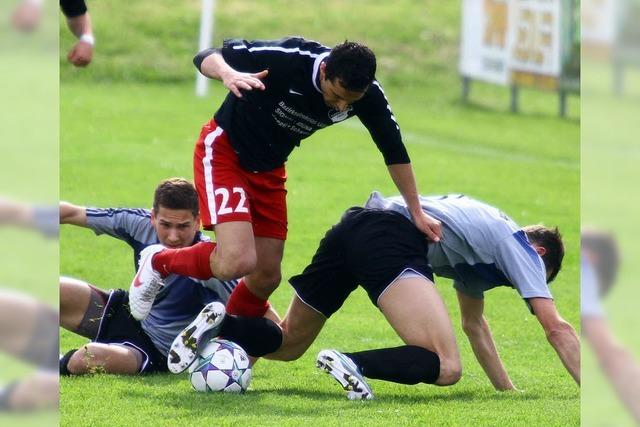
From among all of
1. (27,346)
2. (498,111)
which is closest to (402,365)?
(27,346)

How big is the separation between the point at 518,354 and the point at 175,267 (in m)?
2.69

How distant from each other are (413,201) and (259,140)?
96 cm

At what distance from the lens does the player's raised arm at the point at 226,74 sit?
5.89 meters

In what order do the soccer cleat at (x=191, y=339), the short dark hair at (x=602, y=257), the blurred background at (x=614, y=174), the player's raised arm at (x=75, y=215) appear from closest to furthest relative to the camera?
the blurred background at (x=614, y=174) < the short dark hair at (x=602, y=257) < the soccer cleat at (x=191, y=339) < the player's raised arm at (x=75, y=215)

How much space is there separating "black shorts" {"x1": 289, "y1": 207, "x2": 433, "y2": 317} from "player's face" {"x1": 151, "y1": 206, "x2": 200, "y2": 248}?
0.77m

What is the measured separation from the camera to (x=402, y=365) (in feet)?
18.8

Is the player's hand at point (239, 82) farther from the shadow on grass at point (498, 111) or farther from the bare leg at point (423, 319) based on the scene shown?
the shadow on grass at point (498, 111)

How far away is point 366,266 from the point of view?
609 centimetres

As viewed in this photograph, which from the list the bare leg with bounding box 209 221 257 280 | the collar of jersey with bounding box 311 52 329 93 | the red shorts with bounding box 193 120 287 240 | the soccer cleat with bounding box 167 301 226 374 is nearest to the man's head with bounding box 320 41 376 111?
the collar of jersey with bounding box 311 52 329 93

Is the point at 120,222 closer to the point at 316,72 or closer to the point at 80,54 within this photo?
the point at 80,54

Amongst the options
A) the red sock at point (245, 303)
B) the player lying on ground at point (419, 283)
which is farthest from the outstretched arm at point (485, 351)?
the red sock at point (245, 303)

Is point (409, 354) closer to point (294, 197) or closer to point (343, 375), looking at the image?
point (343, 375)

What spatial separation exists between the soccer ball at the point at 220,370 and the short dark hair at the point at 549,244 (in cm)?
171

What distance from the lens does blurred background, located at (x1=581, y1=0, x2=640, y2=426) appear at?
1.70m
